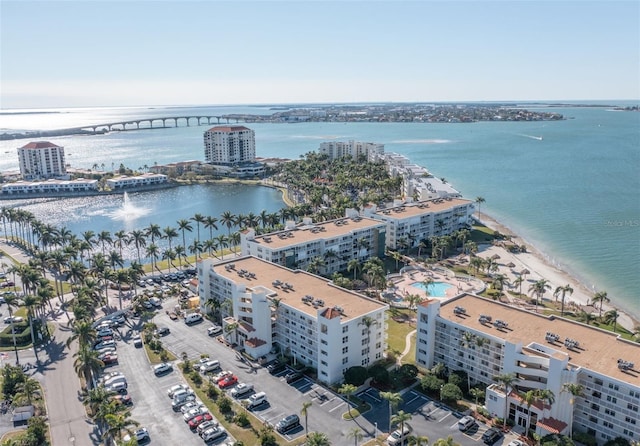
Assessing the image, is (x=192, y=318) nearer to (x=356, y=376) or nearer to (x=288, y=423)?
(x=356, y=376)

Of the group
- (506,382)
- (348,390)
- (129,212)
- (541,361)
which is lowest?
(129,212)

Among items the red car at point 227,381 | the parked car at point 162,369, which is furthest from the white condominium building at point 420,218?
the parked car at point 162,369

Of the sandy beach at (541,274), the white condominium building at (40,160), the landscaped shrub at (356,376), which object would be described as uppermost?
the white condominium building at (40,160)

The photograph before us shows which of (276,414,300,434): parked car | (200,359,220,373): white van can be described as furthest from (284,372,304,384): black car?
(200,359,220,373): white van

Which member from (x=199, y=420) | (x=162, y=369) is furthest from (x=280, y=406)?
(x=162, y=369)

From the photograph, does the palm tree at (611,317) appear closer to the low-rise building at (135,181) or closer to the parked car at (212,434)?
the parked car at (212,434)

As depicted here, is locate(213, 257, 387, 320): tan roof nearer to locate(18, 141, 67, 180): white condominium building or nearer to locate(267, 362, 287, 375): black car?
locate(267, 362, 287, 375): black car

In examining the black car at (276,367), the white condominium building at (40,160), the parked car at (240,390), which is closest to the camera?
the parked car at (240,390)
